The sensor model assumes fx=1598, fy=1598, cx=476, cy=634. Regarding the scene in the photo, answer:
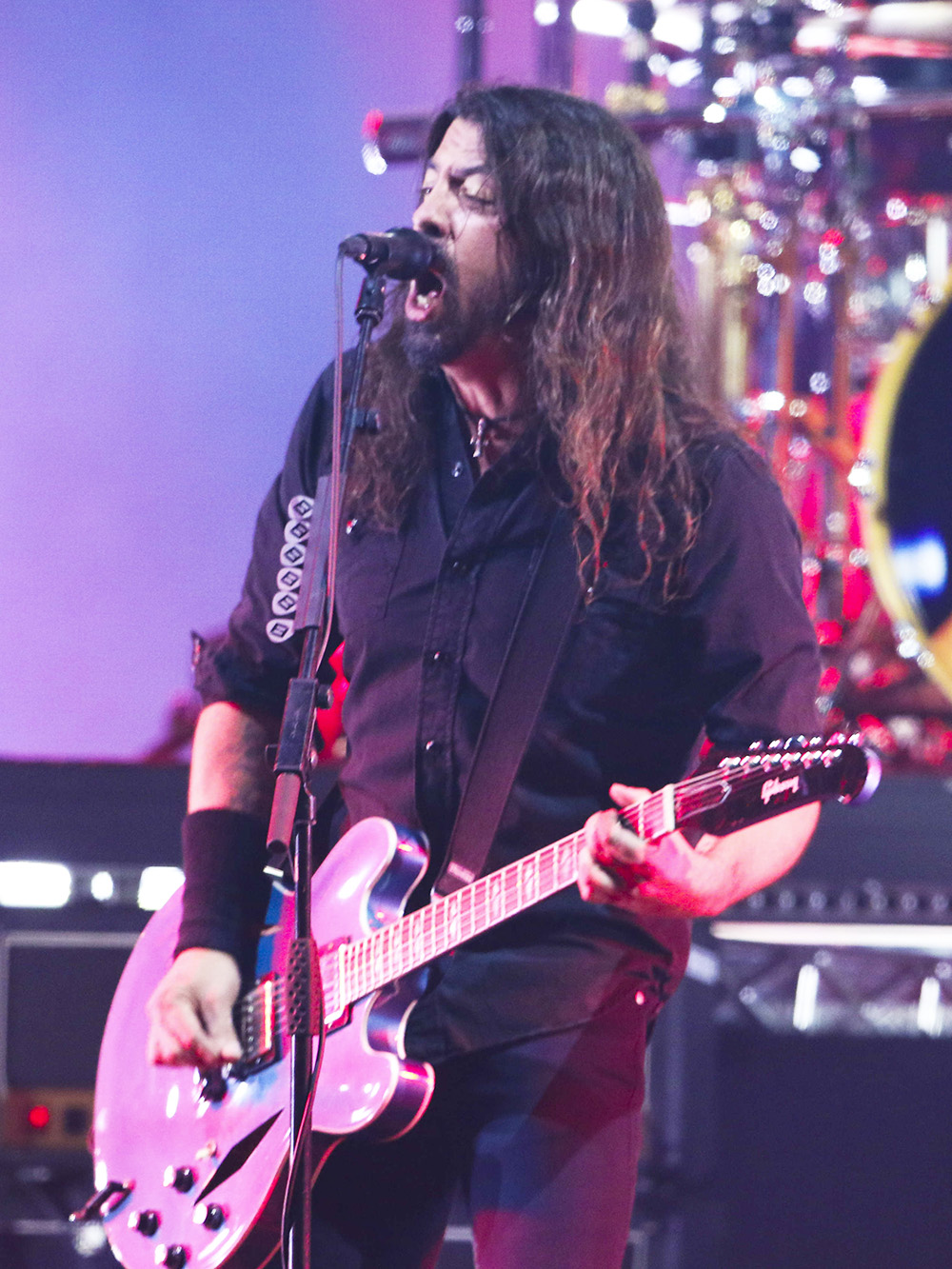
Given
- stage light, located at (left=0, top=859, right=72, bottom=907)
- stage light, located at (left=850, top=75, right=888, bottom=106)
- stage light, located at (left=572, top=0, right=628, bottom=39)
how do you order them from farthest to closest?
stage light, located at (left=572, top=0, right=628, bottom=39), stage light, located at (left=850, top=75, right=888, bottom=106), stage light, located at (left=0, top=859, right=72, bottom=907)

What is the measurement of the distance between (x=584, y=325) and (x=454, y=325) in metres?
0.21

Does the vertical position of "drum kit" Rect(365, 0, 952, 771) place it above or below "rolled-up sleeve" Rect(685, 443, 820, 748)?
above

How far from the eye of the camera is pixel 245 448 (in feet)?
16.8

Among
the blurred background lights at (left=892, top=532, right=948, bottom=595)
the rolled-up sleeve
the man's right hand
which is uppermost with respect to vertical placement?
the blurred background lights at (left=892, top=532, right=948, bottom=595)

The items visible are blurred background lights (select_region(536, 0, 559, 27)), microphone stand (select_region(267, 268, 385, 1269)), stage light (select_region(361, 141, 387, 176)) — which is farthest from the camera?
blurred background lights (select_region(536, 0, 559, 27))

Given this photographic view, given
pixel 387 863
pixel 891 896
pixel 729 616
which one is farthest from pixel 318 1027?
→ pixel 891 896

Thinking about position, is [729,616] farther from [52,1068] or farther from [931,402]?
[931,402]

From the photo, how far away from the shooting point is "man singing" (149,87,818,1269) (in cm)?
188

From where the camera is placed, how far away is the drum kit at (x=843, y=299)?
4.57 m

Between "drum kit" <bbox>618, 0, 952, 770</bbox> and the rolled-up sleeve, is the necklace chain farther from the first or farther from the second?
"drum kit" <bbox>618, 0, 952, 770</bbox>

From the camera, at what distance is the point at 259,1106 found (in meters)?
2.05

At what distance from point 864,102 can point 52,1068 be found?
3.56 meters

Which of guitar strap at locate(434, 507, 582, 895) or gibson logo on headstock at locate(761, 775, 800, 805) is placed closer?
gibson logo on headstock at locate(761, 775, 800, 805)

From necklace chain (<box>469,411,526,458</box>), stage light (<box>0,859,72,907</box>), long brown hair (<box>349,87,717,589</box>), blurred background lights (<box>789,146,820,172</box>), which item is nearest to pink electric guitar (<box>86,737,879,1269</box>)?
long brown hair (<box>349,87,717,589</box>)
